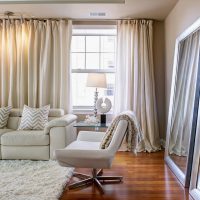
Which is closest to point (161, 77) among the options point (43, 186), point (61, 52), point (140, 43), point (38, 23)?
point (140, 43)

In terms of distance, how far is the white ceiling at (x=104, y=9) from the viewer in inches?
171

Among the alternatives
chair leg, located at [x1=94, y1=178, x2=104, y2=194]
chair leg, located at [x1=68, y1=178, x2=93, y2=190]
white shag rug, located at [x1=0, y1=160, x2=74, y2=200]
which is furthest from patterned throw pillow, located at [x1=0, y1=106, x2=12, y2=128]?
chair leg, located at [x1=94, y1=178, x2=104, y2=194]

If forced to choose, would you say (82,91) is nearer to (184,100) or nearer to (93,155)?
(184,100)

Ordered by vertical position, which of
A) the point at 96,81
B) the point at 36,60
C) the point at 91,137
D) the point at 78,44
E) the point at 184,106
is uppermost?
the point at 78,44

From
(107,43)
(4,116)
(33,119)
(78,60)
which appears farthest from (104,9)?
(4,116)

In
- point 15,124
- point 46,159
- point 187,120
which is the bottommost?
point 46,159

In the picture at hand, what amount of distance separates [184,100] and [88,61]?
250 centimetres

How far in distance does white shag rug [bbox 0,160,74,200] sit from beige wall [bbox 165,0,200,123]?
2.49 meters

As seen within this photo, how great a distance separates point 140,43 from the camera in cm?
511

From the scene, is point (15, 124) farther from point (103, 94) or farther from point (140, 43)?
point (140, 43)

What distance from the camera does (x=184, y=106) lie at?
3.57 m

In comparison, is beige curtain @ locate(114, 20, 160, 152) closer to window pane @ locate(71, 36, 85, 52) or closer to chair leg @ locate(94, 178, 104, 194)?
window pane @ locate(71, 36, 85, 52)

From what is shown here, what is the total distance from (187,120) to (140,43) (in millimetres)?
2194

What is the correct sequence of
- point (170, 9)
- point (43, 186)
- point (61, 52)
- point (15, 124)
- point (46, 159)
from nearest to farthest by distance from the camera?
point (43, 186), point (46, 159), point (170, 9), point (15, 124), point (61, 52)
